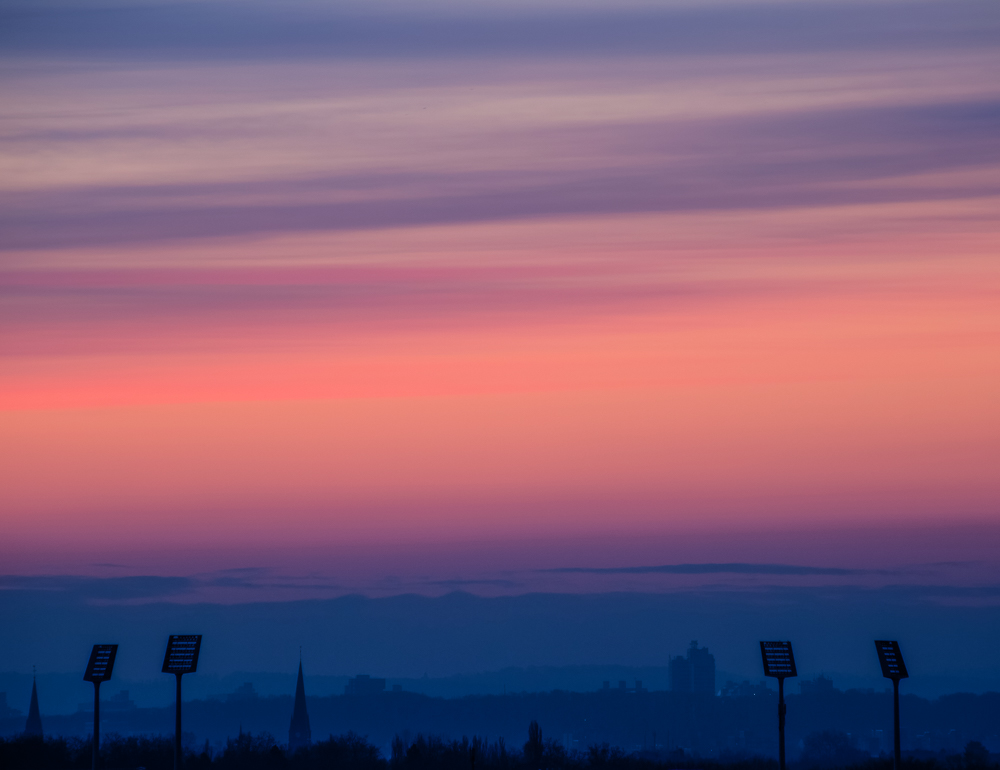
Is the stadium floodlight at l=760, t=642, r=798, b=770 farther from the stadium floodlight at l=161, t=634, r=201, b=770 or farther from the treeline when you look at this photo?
the stadium floodlight at l=161, t=634, r=201, b=770

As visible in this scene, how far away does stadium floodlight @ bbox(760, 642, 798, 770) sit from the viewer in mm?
30672

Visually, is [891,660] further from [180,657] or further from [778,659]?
[180,657]

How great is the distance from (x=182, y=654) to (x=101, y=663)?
1701 millimetres

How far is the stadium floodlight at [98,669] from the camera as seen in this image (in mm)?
30859

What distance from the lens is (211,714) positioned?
224ft

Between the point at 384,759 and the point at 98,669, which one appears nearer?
the point at 98,669

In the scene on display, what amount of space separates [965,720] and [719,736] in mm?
10959

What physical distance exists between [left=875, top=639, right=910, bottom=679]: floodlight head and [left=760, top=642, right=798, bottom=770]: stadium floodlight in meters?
1.75

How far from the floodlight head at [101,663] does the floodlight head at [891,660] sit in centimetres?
1576

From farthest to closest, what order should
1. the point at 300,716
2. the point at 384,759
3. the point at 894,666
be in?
the point at 300,716
the point at 384,759
the point at 894,666

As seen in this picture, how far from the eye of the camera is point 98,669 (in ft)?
102

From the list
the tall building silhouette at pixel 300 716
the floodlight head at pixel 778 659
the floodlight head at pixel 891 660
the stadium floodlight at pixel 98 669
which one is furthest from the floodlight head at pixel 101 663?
the tall building silhouette at pixel 300 716

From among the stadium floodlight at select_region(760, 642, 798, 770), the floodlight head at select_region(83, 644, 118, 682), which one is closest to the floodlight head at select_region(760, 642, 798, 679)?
the stadium floodlight at select_region(760, 642, 798, 770)

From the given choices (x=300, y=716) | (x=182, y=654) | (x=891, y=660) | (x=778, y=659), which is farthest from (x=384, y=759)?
(x=300, y=716)
